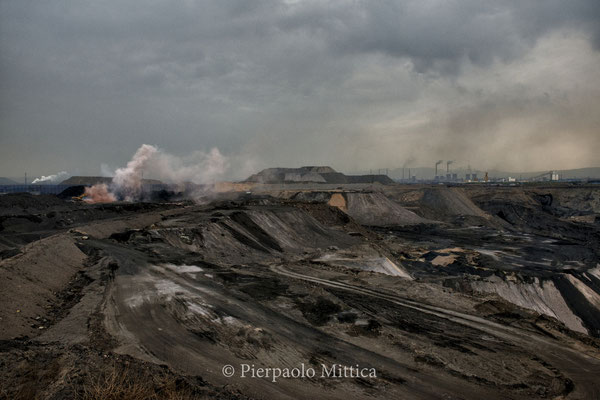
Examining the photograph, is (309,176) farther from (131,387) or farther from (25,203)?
(131,387)

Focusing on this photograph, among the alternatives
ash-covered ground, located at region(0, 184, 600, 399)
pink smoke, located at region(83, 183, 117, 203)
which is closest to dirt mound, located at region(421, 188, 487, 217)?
ash-covered ground, located at region(0, 184, 600, 399)

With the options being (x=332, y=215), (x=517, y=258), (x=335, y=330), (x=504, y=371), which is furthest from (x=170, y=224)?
(x=517, y=258)

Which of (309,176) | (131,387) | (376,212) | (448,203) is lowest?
(131,387)

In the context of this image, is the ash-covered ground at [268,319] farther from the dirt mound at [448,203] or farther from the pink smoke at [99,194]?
the dirt mound at [448,203]

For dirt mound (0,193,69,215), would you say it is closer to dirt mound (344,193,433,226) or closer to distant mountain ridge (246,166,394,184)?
dirt mound (344,193,433,226)

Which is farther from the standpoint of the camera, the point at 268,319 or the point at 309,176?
the point at 309,176

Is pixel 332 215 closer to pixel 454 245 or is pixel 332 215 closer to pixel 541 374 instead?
pixel 454 245

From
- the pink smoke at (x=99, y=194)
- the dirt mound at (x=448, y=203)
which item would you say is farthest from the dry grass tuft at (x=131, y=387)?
the pink smoke at (x=99, y=194)

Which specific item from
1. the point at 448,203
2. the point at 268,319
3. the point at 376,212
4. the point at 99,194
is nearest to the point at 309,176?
the point at 448,203
